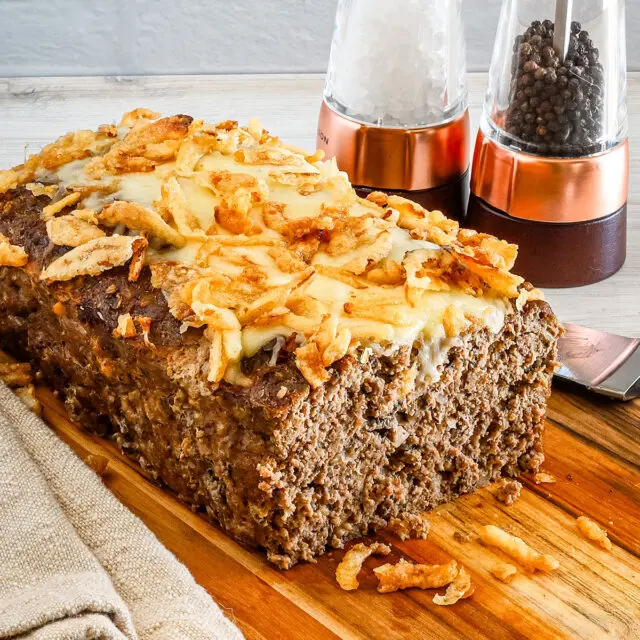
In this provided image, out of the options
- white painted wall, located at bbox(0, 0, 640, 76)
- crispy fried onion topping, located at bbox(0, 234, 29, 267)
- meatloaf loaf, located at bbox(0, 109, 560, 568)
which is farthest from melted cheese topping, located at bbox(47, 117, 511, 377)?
white painted wall, located at bbox(0, 0, 640, 76)

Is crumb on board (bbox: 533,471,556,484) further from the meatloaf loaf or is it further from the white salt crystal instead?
the white salt crystal

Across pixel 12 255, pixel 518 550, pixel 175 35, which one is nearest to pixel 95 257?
pixel 12 255

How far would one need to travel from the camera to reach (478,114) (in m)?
4.84

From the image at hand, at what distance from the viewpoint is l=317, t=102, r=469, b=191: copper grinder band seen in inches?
135

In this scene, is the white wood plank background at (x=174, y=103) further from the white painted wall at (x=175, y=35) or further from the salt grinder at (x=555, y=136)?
the salt grinder at (x=555, y=136)

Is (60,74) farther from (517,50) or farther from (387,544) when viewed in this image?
(387,544)

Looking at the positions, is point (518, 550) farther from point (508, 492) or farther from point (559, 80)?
point (559, 80)

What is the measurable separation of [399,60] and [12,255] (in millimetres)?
1310

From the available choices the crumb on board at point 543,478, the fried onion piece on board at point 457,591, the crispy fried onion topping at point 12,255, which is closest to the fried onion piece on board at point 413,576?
the fried onion piece on board at point 457,591

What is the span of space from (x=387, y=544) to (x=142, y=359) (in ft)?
2.18

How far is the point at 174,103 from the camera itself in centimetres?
479

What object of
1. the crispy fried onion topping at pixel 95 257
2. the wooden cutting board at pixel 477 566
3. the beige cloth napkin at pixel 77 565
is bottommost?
the wooden cutting board at pixel 477 566

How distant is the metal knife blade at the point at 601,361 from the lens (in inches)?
115

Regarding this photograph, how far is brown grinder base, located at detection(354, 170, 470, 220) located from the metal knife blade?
674 mm
